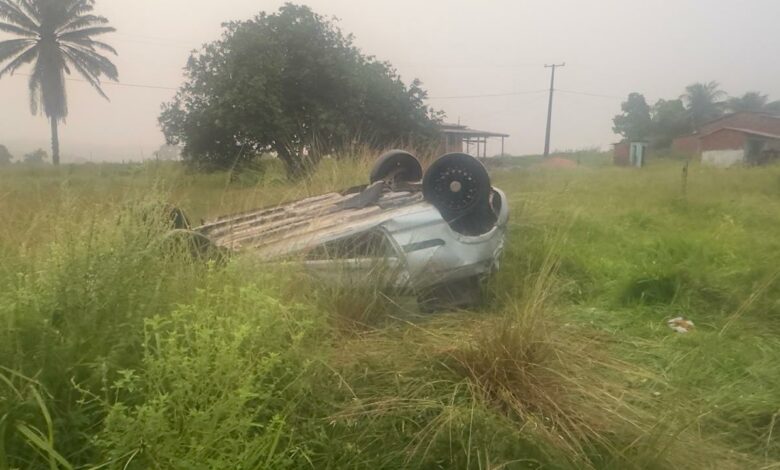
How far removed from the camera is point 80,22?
2509cm

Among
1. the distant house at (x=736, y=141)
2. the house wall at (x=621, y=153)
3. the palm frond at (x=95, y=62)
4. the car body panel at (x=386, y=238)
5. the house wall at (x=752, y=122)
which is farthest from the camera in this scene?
the house wall at (x=621, y=153)

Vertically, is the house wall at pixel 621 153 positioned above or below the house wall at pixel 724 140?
below

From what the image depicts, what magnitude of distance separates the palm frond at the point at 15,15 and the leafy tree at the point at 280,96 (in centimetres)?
701

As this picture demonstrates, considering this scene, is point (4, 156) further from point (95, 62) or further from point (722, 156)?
point (722, 156)

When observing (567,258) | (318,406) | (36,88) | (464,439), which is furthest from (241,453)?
(36,88)

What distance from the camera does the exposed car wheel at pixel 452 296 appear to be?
167 inches

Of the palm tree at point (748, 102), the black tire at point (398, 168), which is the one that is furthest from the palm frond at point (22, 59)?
the palm tree at point (748, 102)

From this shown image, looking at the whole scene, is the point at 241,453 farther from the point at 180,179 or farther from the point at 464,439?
the point at 180,179

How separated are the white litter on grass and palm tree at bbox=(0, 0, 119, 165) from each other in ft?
81.1

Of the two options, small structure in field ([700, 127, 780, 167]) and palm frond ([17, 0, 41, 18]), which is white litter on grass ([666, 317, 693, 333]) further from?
small structure in field ([700, 127, 780, 167])

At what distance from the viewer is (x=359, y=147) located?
11.3m

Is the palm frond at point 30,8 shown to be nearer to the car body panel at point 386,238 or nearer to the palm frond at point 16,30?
the palm frond at point 16,30

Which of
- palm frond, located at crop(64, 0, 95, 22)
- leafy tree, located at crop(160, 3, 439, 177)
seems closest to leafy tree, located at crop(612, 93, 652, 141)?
leafy tree, located at crop(160, 3, 439, 177)

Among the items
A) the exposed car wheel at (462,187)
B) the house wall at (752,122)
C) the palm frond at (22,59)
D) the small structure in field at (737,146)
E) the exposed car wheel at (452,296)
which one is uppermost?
the palm frond at (22,59)
